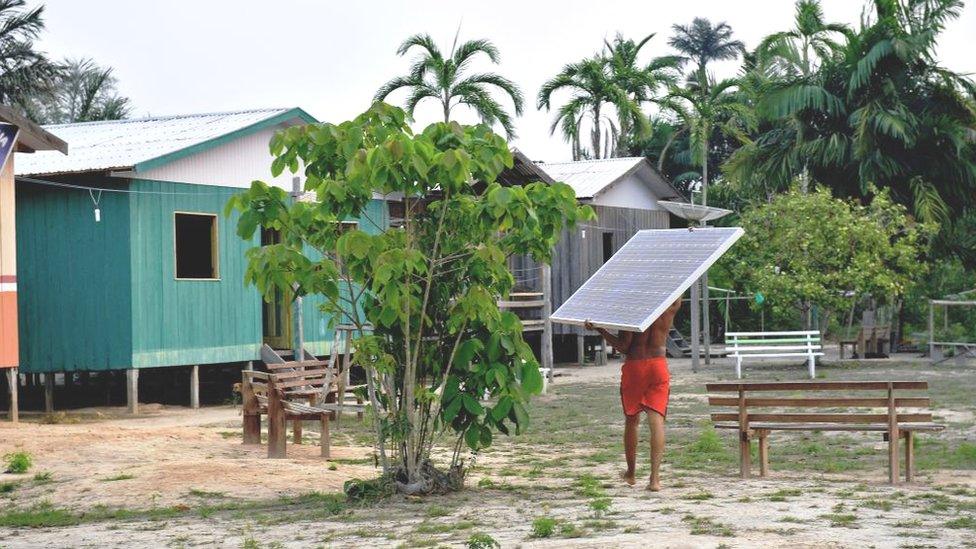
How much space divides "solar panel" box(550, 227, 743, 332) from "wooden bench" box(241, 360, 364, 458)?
97.6 inches

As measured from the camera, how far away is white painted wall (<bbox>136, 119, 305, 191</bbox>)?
21203mm

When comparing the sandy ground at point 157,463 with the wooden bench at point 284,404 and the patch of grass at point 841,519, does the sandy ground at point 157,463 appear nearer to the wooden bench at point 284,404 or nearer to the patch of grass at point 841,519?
the wooden bench at point 284,404

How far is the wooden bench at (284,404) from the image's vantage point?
45.4 feet

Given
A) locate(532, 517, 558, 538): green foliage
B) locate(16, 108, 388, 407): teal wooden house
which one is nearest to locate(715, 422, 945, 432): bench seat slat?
locate(532, 517, 558, 538): green foliage

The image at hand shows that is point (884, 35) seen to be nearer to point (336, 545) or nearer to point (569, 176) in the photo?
point (569, 176)

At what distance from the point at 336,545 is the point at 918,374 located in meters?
19.0

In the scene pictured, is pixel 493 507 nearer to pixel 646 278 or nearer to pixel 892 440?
pixel 646 278

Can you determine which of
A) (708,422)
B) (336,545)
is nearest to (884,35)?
(708,422)

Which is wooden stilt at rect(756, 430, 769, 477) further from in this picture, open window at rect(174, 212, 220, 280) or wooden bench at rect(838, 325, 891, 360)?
wooden bench at rect(838, 325, 891, 360)

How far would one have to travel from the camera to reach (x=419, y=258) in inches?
405

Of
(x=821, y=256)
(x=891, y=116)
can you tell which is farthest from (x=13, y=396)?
(x=891, y=116)

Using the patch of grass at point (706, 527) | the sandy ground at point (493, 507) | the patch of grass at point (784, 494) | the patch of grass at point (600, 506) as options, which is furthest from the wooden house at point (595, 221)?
the patch of grass at point (706, 527)

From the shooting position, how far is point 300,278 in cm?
1044

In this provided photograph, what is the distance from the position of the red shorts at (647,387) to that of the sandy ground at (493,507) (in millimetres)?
667
